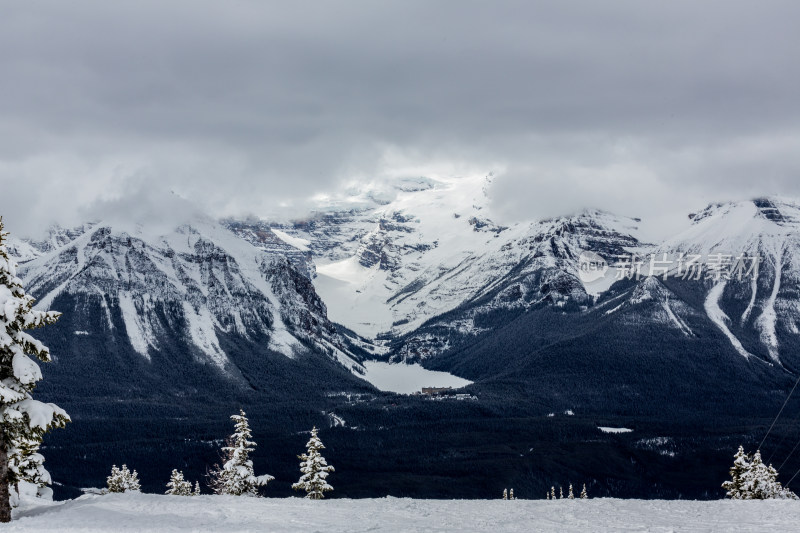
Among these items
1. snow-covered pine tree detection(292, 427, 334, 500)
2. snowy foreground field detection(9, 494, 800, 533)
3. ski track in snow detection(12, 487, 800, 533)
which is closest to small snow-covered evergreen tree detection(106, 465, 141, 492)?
snow-covered pine tree detection(292, 427, 334, 500)

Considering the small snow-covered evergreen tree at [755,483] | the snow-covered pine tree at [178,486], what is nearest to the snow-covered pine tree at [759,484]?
the small snow-covered evergreen tree at [755,483]

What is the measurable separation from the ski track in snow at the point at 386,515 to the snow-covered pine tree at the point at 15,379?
10.2ft

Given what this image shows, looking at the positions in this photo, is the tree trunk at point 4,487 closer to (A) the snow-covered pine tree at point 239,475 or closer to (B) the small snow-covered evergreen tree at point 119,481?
(A) the snow-covered pine tree at point 239,475

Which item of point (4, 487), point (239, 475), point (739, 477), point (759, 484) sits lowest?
point (759, 484)

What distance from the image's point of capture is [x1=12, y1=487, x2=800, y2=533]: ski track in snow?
4569cm

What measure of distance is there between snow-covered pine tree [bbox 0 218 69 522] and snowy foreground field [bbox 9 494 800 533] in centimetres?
311

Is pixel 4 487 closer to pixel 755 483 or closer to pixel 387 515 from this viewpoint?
pixel 387 515

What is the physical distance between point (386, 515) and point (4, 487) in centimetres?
2007

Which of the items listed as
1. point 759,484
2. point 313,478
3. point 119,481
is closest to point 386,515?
point 313,478

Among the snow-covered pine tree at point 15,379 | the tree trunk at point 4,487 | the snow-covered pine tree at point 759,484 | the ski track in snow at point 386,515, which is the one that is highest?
the snow-covered pine tree at point 15,379

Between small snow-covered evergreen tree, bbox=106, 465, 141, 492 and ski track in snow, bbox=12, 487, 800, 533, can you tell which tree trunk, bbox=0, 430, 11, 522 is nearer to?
ski track in snow, bbox=12, 487, 800, 533

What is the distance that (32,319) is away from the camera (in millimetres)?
44969

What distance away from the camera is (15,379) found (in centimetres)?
4556

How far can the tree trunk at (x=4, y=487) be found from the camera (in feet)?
148
